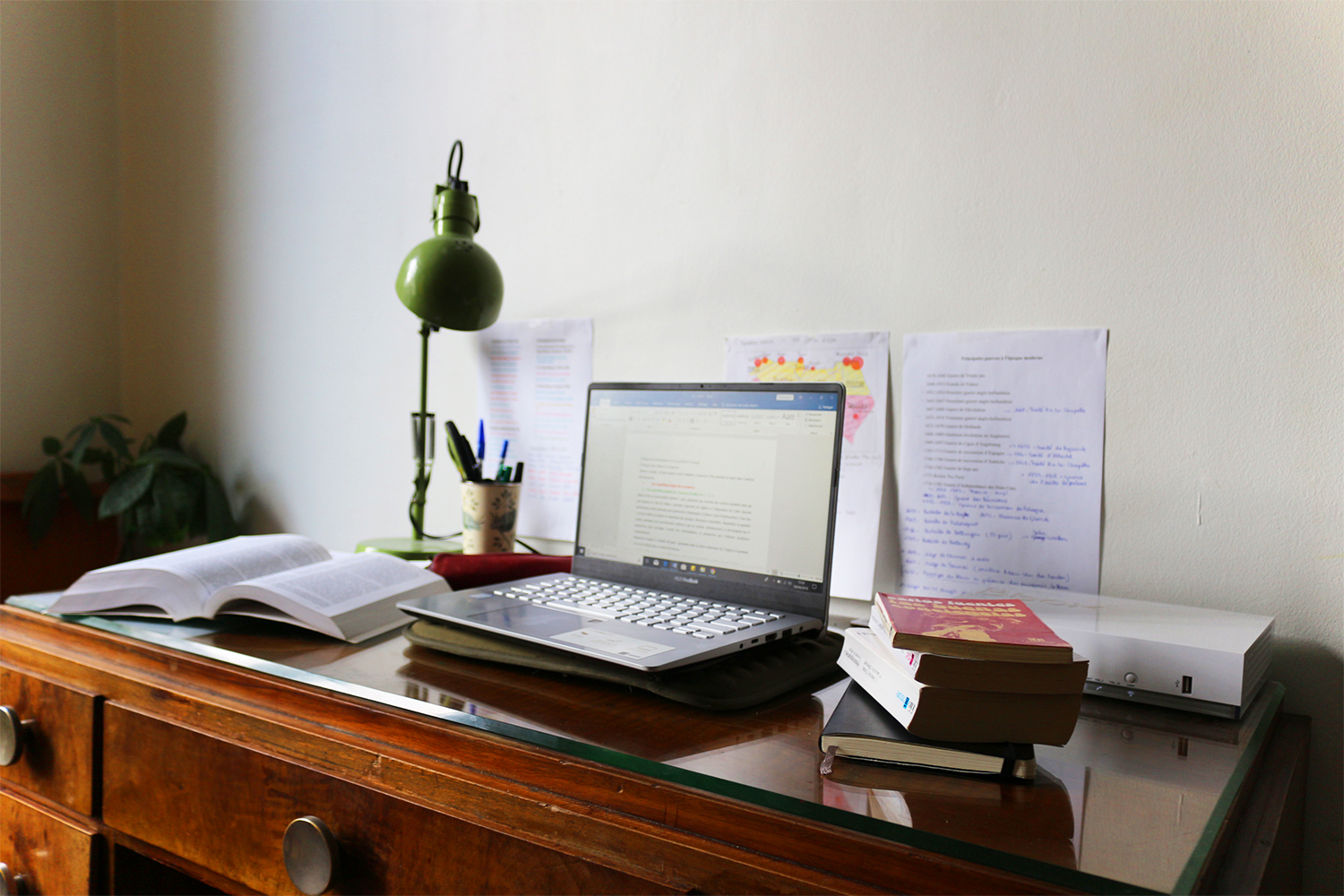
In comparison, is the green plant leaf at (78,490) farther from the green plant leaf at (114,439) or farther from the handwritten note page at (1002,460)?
the handwritten note page at (1002,460)

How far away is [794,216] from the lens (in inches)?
39.6

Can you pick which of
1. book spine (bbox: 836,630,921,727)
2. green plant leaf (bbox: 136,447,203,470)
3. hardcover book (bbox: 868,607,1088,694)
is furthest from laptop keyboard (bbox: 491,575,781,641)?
green plant leaf (bbox: 136,447,203,470)

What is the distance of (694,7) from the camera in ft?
3.52

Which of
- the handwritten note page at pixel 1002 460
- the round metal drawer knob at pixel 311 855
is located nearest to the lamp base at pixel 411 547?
the round metal drawer knob at pixel 311 855

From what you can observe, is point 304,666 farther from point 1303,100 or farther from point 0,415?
point 0,415

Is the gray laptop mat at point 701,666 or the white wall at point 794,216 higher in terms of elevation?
the white wall at point 794,216

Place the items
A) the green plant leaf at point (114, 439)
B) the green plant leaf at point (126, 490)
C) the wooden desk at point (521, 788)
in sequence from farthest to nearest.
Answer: the green plant leaf at point (114, 439)
the green plant leaf at point (126, 490)
the wooden desk at point (521, 788)

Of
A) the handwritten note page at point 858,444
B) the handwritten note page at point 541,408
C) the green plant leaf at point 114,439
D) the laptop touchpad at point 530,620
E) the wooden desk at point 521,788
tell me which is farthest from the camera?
the green plant leaf at point 114,439

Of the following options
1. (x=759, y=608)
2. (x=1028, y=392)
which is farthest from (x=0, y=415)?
(x=1028, y=392)

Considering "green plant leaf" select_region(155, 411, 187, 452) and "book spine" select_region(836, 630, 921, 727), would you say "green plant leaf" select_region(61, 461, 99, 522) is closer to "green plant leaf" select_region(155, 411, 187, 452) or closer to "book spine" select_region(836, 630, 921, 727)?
"green plant leaf" select_region(155, 411, 187, 452)

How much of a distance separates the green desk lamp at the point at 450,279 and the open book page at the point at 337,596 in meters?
0.22

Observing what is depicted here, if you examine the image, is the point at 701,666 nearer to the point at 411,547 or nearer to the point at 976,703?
the point at 976,703

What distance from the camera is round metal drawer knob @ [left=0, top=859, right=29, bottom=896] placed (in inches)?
32.2

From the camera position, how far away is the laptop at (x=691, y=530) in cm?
69
